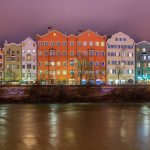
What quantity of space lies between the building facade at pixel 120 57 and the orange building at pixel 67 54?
186cm

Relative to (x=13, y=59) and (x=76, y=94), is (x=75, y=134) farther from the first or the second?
(x=13, y=59)

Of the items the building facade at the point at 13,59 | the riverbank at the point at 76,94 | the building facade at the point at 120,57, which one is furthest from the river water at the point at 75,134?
the building facade at the point at 120,57

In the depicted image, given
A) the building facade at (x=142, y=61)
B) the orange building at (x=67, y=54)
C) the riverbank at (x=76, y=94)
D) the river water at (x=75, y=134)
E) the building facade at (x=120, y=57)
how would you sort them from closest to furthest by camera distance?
the river water at (x=75, y=134) → the riverbank at (x=76, y=94) → the orange building at (x=67, y=54) → the building facade at (x=120, y=57) → the building facade at (x=142, y=61)

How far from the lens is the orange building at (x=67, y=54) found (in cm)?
10025

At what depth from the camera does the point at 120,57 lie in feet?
339

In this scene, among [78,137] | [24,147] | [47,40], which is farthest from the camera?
[47,40]

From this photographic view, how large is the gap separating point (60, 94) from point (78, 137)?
115 feet

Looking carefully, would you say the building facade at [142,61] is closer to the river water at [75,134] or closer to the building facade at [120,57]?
the building facade at [120,57]

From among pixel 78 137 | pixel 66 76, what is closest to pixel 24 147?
pixel 78 137

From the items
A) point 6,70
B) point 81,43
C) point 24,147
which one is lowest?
point 24,147

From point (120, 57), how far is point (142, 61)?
6.13 metres

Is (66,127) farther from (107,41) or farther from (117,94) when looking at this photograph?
(107,41)

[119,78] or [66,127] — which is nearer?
[66,127]

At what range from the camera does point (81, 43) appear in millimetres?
101562
